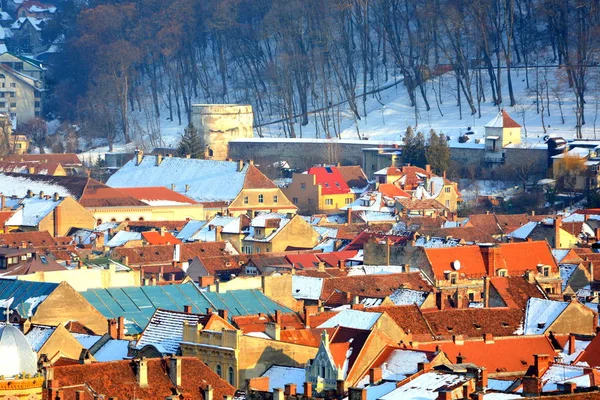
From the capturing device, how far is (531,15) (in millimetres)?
127562

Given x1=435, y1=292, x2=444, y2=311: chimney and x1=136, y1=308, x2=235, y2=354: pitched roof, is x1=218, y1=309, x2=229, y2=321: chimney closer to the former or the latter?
x1=136, y1=308, x2=235, y2=354: pitched roof

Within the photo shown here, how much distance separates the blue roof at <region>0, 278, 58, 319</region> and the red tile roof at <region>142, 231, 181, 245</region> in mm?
21387

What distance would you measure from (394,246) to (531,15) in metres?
60.0

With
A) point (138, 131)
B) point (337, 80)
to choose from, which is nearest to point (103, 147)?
point (138, 131)

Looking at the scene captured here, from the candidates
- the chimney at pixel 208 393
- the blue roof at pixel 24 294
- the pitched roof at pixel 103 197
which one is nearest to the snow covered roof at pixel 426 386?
the chimney at pixel 208 393

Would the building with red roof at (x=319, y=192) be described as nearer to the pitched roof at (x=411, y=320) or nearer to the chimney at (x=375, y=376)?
the pitched roof at (x=411, y=320)

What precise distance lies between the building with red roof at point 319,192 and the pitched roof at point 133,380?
201 ft

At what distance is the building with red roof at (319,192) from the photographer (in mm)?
104312

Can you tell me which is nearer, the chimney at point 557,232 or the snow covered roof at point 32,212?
the chimney at point 557,232

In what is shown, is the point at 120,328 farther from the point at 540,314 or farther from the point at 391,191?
the point at 391,191

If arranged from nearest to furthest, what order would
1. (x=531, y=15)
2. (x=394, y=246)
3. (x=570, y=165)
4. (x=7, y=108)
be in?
(x=394, y=246), (x=570, y=165), (x=531, y=15), (x=7, y=108)

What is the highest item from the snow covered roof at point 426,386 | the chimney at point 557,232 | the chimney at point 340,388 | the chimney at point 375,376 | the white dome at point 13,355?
the white dome at point 13,355

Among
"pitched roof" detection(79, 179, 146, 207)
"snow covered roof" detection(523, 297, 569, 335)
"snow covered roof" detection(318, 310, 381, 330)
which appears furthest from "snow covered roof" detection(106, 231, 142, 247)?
"snow covered roof" detection(318, 310, 381, 330)

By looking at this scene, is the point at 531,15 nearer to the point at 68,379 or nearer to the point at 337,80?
the point at 337,80
